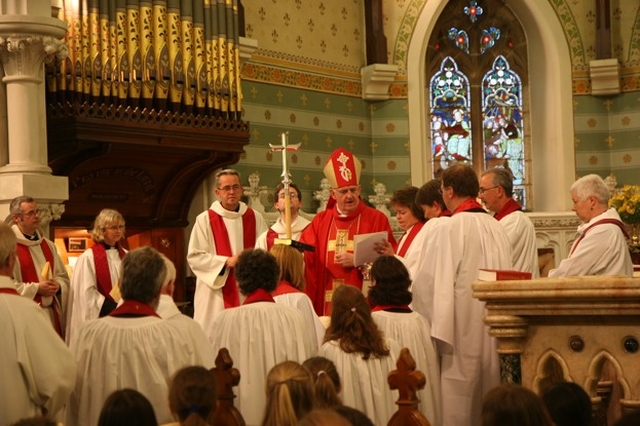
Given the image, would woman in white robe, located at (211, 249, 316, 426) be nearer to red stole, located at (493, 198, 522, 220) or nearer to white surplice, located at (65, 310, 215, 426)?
white surplice, located at (65, 310, 215, 426)

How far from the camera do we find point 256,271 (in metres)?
5.73

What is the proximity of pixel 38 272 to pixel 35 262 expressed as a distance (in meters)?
0.07

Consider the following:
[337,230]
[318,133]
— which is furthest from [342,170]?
[318,133]

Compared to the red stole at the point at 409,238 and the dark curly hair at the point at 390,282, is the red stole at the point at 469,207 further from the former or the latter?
the red stole at the point at 409,238

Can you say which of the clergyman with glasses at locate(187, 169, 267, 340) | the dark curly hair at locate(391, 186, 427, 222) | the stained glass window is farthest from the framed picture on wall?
the stained glass window

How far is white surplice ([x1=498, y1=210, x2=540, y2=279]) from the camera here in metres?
7.48

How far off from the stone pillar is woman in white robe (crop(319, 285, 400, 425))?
142 inches

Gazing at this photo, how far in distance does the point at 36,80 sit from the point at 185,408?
5049mm

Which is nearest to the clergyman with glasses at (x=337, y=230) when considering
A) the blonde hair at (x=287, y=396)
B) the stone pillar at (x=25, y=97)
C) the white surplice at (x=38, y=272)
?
the white surplice at (x=38, y=272)

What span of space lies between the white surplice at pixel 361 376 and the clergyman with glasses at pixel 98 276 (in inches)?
113

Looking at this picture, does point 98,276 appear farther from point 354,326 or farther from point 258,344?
point 354,326

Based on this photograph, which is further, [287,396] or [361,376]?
[361,376]

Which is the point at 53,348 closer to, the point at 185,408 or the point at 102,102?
the point at 185,408

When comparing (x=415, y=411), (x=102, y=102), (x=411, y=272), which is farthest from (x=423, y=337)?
(x=102, y=102)
